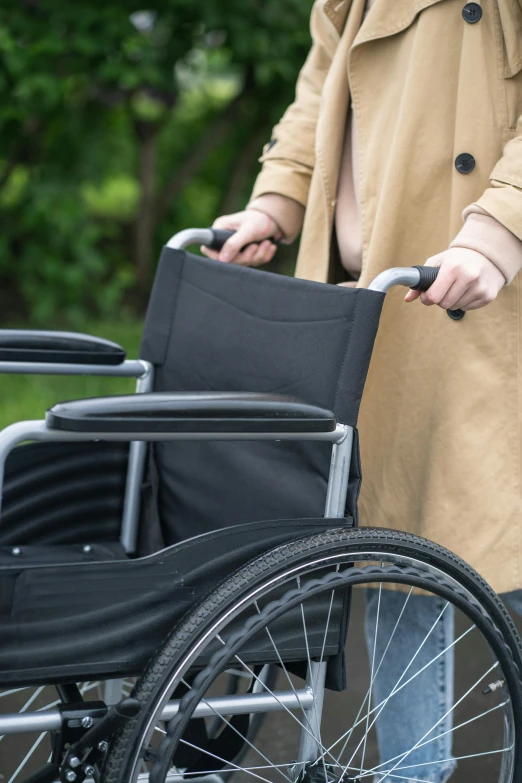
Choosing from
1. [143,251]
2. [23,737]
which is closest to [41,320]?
[143,251]

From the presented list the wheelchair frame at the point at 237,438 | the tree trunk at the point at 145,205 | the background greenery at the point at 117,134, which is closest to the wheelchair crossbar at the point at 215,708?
the wheelchair frame at the point at 237,438

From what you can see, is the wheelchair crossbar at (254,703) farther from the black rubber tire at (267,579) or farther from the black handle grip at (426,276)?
the black handle grip at (426,276)

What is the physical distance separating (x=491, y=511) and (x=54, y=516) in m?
0.76

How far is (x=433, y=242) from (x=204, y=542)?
0.69 meters

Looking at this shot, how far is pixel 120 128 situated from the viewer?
6176mm

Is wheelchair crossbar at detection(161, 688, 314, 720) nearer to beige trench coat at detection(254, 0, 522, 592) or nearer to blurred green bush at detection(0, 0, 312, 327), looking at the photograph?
beige trench coat at detection(254, 0, 522, 592)

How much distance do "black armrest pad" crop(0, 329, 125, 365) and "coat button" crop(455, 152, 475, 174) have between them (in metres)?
0.64

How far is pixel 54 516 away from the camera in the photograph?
1.85 m

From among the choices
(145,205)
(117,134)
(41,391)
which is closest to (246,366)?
(41,391)

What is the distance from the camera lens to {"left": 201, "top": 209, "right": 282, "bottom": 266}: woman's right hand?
2002 millimetres

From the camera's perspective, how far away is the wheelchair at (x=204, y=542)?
131cm

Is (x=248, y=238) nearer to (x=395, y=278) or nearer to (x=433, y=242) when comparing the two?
(x=433, y=242)

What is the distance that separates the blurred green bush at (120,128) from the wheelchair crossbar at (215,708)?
377 cm

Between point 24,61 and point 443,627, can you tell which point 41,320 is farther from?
point 443,627
